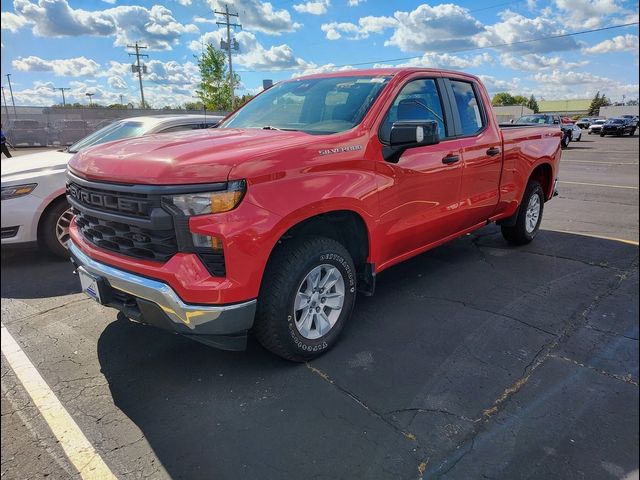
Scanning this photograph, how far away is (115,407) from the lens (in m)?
2.81

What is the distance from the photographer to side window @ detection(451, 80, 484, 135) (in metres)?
4.57

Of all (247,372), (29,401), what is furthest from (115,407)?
(247,372)

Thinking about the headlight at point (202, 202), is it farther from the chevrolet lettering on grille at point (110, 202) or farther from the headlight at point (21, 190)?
the headlight at point (21, 190)

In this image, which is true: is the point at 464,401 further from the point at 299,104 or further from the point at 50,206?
the point at 50,206

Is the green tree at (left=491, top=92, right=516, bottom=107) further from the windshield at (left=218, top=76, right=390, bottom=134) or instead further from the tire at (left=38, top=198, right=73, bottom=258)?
the tire at (left=38, top=198, right=73, bottom=258)

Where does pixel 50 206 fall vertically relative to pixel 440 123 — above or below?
below

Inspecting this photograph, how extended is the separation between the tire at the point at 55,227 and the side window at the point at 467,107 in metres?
4.30

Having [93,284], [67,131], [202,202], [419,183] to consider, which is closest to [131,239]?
[93,284]

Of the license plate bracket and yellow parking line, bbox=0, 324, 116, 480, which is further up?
the license plate bracket

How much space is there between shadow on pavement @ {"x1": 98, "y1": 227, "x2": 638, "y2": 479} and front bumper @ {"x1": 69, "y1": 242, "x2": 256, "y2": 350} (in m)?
0.47

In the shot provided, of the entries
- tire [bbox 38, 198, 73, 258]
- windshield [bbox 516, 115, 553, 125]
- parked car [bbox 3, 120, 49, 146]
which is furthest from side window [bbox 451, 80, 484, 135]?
parked car [bbox 3, 120, 49, 146]

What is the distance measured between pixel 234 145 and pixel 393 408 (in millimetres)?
1910

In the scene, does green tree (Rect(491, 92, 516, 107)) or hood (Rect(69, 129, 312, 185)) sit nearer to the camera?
hood (Rect(69, 129, 312, 185))

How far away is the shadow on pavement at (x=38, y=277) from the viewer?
4531 millimetres
